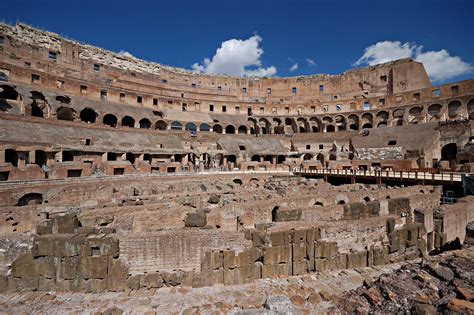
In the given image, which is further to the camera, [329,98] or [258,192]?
[329,98]

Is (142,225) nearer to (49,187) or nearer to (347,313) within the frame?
(347,313)

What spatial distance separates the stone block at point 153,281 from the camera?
6.81 meters

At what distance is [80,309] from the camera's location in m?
5.95

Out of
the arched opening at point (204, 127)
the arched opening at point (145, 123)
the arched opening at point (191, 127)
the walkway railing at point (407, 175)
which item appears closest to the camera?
the walkway railing at point (407, 175)

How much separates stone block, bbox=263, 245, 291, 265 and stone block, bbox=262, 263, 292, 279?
0.13 m

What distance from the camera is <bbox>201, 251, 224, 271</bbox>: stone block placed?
7.09 m

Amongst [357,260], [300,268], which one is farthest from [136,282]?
[357,260]

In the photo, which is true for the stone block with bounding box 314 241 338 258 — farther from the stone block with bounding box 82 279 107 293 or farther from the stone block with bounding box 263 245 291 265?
the stone block with bounding box 82 279 107 293

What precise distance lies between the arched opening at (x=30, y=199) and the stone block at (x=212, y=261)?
13601mm

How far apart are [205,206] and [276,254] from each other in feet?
17.9

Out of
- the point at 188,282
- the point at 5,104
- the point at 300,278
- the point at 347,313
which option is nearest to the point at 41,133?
the point at 5,104

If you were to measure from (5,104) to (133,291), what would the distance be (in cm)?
3162

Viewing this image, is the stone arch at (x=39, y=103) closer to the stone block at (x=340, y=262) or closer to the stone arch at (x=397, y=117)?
the stone block at (x=340, y=262)

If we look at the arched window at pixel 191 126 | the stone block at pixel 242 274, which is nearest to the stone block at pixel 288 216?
the stone block at pixel 242 274
